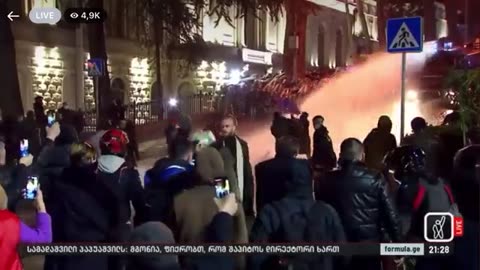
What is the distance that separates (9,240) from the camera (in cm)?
387

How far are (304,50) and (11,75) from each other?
48.1 inches

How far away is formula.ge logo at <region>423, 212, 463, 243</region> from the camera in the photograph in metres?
3.95


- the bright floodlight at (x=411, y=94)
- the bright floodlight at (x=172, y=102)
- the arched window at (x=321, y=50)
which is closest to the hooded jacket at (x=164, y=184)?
the bright floodlight at (x=172, y=102)

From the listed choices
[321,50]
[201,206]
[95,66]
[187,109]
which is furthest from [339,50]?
[95,66]

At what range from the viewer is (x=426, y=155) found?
13.0 feet

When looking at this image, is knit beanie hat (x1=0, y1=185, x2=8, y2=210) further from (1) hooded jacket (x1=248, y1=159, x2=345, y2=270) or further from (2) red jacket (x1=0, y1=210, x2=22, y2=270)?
(1) hooded jacket (x1=248, y1=159, x2=345, y2=270)

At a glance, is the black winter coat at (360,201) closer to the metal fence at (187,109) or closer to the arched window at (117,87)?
the metal fence at (187,109)

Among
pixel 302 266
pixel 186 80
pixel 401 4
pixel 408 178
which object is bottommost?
pixel 302 266

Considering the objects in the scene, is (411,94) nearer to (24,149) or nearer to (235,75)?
(235,75)

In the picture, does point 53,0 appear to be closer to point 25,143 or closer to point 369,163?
point 25,143

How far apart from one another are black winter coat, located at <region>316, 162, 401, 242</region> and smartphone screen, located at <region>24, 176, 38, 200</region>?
3.97 feet

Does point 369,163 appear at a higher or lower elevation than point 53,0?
lower

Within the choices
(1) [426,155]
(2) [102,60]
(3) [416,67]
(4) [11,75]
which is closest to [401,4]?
(3) [416,67]

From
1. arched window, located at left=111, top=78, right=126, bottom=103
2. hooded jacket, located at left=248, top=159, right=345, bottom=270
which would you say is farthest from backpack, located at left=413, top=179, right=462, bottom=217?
arched window, located at left=111, top=78, right=126, bottom=103
